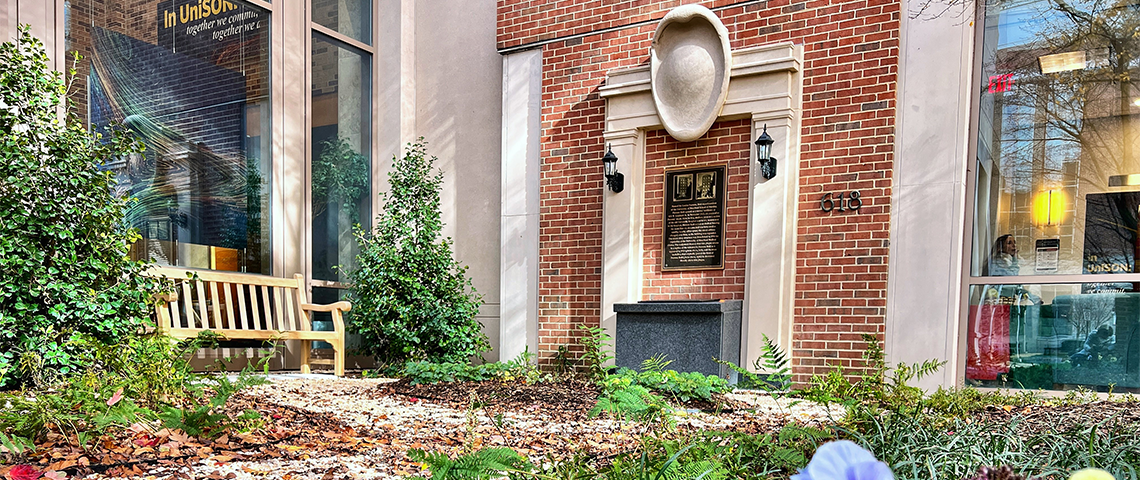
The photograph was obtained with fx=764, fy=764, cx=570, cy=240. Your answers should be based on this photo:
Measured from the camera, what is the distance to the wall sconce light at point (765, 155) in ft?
20.9

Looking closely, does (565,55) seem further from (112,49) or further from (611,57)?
(112,49)

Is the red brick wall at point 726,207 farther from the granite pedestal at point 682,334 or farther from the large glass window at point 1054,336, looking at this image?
the large glass window at point 1054,336

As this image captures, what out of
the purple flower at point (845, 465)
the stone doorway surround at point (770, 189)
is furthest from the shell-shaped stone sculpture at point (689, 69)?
the purple flower at point (845, 465)

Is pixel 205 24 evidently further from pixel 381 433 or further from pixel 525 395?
pixel 381 433

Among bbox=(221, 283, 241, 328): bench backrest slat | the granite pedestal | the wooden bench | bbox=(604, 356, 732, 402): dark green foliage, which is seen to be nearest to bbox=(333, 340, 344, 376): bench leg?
the wooden bench

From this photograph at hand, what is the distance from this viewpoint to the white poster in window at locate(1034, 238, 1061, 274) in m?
5.88

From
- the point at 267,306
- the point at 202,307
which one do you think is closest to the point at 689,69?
the point at 267,306

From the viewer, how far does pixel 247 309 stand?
300 inches

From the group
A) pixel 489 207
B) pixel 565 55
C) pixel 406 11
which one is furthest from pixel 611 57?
pixel 406 11

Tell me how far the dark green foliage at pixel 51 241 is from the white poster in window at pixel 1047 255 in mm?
6589

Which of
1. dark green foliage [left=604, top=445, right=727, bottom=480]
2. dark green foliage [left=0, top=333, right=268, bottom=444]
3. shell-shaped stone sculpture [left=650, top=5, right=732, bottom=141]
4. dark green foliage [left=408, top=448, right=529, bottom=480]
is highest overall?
shell-shaped stone sculpture [left=650, top=5, right=732, bottom=141]

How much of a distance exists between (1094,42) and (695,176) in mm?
3239

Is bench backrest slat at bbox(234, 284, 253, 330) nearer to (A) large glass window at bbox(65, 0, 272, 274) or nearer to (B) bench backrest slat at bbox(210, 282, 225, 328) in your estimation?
(B) bench backrest slat at bbox(210, 282, 225, 328)

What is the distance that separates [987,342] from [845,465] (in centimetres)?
656
